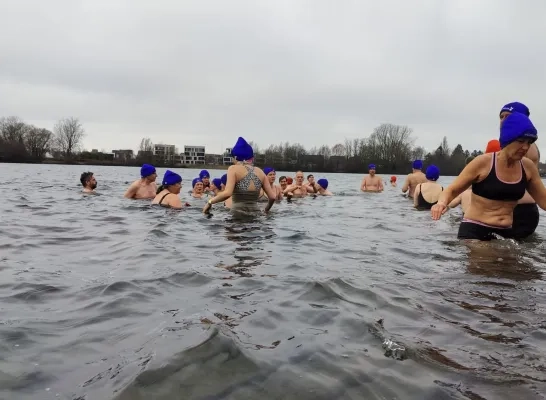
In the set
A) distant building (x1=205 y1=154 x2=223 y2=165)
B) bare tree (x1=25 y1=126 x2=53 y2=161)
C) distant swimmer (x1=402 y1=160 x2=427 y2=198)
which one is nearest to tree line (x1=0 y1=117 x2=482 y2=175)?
bare tree (x1=25 y1=126 x2=53 y2=161)

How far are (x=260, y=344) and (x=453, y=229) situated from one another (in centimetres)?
620

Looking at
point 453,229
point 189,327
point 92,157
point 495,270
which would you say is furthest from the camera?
point 92,157

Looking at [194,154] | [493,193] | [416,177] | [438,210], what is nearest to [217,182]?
[416,177]

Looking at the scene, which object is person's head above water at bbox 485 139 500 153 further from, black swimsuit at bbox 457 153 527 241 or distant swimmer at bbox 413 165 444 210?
distant swimmer at bbox 413 165 444 210

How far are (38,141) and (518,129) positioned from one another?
96.4 meters

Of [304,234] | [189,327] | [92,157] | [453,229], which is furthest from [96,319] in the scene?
[92,157]

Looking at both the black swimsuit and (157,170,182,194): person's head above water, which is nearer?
the black swimsuit

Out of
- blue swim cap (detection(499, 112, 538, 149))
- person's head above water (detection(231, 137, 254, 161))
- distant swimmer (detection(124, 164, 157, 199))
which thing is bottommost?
distant swimmer (detection(124, 164, 157, 199))

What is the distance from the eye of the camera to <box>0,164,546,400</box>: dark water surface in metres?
2.06

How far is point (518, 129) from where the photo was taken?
4.51 metres

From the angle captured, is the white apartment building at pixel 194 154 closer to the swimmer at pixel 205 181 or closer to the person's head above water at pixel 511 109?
the swimmer at pixel 205 181

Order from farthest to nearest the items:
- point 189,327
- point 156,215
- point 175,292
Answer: point 156,215
point 175,292
point 189,327

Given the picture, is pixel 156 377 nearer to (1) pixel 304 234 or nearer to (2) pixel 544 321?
(2) pixel 544 321

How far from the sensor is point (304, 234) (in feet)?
22.6
